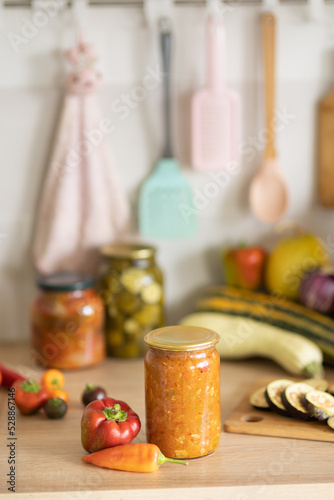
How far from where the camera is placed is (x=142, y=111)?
5.13 ft

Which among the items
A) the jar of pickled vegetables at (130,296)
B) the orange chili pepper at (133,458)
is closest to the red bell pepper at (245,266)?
the jar of pickled vegetables at (130,296)

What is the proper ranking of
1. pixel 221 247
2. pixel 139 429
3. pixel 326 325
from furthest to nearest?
pixel 221 247
pixel 326 325
pixel 139 429

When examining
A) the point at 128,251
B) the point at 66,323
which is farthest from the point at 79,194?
the point at 66,323

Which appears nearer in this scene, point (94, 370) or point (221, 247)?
point (94, 370)

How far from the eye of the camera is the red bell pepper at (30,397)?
1.17 metres

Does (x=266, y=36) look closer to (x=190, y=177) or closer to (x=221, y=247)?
(x=190, y=177)

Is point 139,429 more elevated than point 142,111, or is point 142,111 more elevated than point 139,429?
point 142,111

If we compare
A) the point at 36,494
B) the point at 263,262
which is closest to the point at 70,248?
the point at 263,262

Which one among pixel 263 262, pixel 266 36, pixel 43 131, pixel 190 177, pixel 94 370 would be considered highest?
pixel 266 36

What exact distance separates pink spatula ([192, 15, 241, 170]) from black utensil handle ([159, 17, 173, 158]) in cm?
6

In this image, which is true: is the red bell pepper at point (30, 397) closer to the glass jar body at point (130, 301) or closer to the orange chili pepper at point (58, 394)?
the orange chili pepper at point (58, 394)

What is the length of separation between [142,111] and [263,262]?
0.45 metres

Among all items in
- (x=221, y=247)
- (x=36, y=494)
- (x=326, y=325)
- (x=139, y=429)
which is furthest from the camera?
(x=221, y=247)

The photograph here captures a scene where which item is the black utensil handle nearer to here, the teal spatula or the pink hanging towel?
the teal spatula
